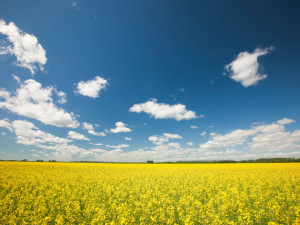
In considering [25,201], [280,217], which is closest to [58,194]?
[25,201]

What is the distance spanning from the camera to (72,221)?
5777 millimetres

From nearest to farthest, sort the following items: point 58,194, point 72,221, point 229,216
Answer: point 72,221 < point 229,216 < point 58,194

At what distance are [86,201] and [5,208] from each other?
3681mm

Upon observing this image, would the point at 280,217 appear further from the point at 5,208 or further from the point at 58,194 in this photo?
the point at 5,208

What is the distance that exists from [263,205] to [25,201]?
12662 mm

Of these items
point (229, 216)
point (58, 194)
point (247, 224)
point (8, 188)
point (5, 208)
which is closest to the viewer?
point (247, 224)

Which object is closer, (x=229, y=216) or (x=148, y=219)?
(x=148, y=219)

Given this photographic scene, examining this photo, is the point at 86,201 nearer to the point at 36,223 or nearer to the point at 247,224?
the point at 36,223

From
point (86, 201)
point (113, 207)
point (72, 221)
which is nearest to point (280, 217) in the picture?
point (113, 207)

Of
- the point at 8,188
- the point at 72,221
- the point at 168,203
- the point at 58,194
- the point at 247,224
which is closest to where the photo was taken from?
the point at 247,224

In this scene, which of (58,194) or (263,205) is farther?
(58,194)

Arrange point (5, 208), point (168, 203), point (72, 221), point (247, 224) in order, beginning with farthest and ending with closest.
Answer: point (168, 203) < point (5, 208) < point (72, 221) < point (247, 224)

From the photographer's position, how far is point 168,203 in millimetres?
7703

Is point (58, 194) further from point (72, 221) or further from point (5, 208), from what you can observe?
point (72, 221)
